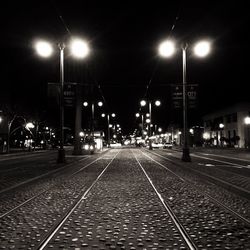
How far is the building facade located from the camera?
7056cm

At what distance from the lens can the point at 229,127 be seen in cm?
7831

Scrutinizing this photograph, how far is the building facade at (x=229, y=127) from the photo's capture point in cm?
7056

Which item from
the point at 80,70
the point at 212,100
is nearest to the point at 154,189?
the point at 80,70

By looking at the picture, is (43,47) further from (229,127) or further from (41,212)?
(229,127)

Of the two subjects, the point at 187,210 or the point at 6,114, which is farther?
the point at 6,114

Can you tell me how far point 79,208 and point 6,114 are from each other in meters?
53.2

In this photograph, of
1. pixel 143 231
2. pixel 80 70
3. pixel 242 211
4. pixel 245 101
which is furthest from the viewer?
pixel 245 101

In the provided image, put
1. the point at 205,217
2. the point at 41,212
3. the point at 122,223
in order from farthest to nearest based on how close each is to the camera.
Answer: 1. the point at 41,212
2. the point at 205,217
3. the point at 122,223

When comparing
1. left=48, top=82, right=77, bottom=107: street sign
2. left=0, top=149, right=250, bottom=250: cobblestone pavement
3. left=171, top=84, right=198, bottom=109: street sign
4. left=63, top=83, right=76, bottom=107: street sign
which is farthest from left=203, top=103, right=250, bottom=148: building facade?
left=0, top=149, right=250, bottom=250: cobblestone pavement

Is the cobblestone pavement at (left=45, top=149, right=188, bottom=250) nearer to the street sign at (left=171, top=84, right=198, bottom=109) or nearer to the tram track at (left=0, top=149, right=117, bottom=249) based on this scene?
the tram track at (left=0, top=149, right=117, bottom=249)

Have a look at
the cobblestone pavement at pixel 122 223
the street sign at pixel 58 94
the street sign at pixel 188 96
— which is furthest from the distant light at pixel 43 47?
the cobblestone pavement at pixel 122 223

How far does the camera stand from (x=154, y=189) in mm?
13711

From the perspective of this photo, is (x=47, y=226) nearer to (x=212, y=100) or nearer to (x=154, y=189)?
(x=154, y=189)

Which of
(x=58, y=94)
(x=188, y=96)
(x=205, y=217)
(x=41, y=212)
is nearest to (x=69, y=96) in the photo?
(x=58, y=94)
